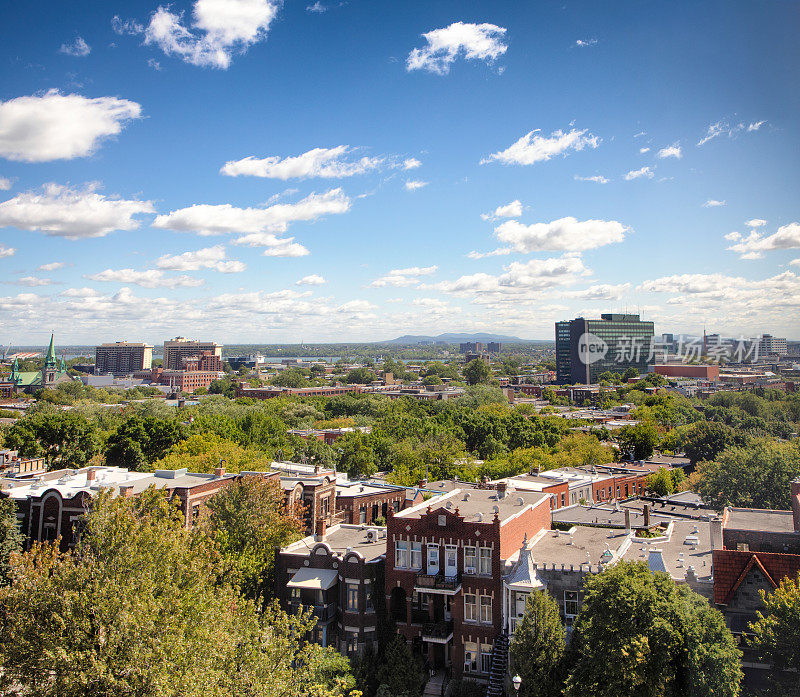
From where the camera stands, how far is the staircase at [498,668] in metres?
33.0

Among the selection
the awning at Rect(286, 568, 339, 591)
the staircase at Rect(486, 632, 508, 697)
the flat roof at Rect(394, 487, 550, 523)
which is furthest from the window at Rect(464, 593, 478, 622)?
the awning at Rect(286, 568, 339, 591)

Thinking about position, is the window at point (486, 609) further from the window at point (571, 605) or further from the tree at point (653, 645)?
the tree at point (653, 645)

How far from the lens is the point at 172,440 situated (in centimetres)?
8256

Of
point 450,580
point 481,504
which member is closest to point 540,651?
point 450,580

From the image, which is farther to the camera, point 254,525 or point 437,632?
point 254,525

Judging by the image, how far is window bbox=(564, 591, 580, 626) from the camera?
33156 mm

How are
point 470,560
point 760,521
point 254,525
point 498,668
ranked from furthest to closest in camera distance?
point 254,525, point 760,521, point 470,560, point 498,668

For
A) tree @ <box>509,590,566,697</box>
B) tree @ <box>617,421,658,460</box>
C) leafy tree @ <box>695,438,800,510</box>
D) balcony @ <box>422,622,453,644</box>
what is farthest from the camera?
tree @ <box>617,421,658,460</box>

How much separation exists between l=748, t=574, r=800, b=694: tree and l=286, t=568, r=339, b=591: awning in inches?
870

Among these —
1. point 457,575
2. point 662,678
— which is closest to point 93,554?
point 457,575

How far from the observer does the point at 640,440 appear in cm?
10006

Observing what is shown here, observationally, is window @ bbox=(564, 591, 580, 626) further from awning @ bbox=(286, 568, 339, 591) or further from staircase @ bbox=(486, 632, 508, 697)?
awning @ bbox=(286, 568, 339, 591)

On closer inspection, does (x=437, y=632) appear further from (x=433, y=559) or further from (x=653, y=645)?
(x=653, y=645)

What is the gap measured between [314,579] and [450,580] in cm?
827
